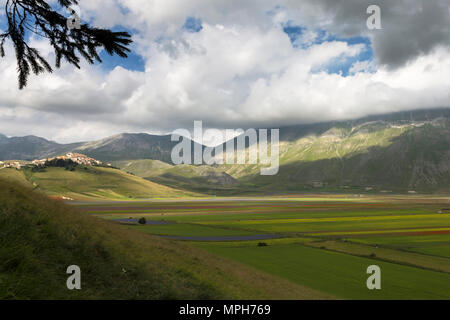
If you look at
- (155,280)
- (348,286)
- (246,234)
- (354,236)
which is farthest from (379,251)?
(155,280)

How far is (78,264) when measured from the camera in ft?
Result: 39.2

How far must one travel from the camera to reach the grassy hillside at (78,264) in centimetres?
884
